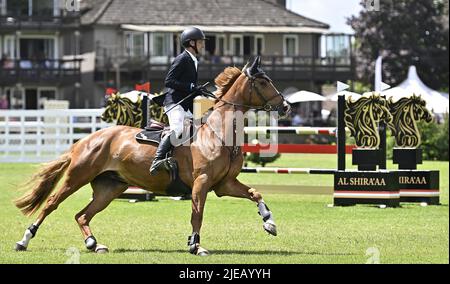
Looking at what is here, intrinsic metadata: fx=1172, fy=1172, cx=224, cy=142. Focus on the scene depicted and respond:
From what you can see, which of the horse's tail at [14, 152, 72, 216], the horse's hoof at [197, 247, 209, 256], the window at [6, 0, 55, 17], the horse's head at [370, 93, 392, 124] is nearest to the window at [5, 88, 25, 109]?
the window at [6, 0, 55, 17]

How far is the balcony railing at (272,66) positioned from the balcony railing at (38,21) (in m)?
3.21

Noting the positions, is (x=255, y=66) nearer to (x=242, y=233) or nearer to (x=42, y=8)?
(x=242, y=233)

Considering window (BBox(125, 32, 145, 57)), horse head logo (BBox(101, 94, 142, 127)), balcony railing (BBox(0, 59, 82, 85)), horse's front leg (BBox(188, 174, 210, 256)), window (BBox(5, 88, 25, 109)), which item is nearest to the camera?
horse's front leg (BBox(188, 174, 210, 256))

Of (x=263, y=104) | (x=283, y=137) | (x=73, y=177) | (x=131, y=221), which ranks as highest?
(x=263, y=104)

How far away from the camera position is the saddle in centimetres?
1441

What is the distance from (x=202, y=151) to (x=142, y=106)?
7.89 metres

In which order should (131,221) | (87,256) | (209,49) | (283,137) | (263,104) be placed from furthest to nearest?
(209,49), (283,137), (131,221), (263,104), (87,256)

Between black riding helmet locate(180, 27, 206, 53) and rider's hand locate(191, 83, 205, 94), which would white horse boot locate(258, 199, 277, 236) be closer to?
rider's hand locate(191, 83, 205, 94)

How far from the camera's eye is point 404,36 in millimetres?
65188

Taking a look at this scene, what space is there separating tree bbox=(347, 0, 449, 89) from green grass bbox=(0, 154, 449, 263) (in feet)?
140

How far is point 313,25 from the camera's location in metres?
73.2
